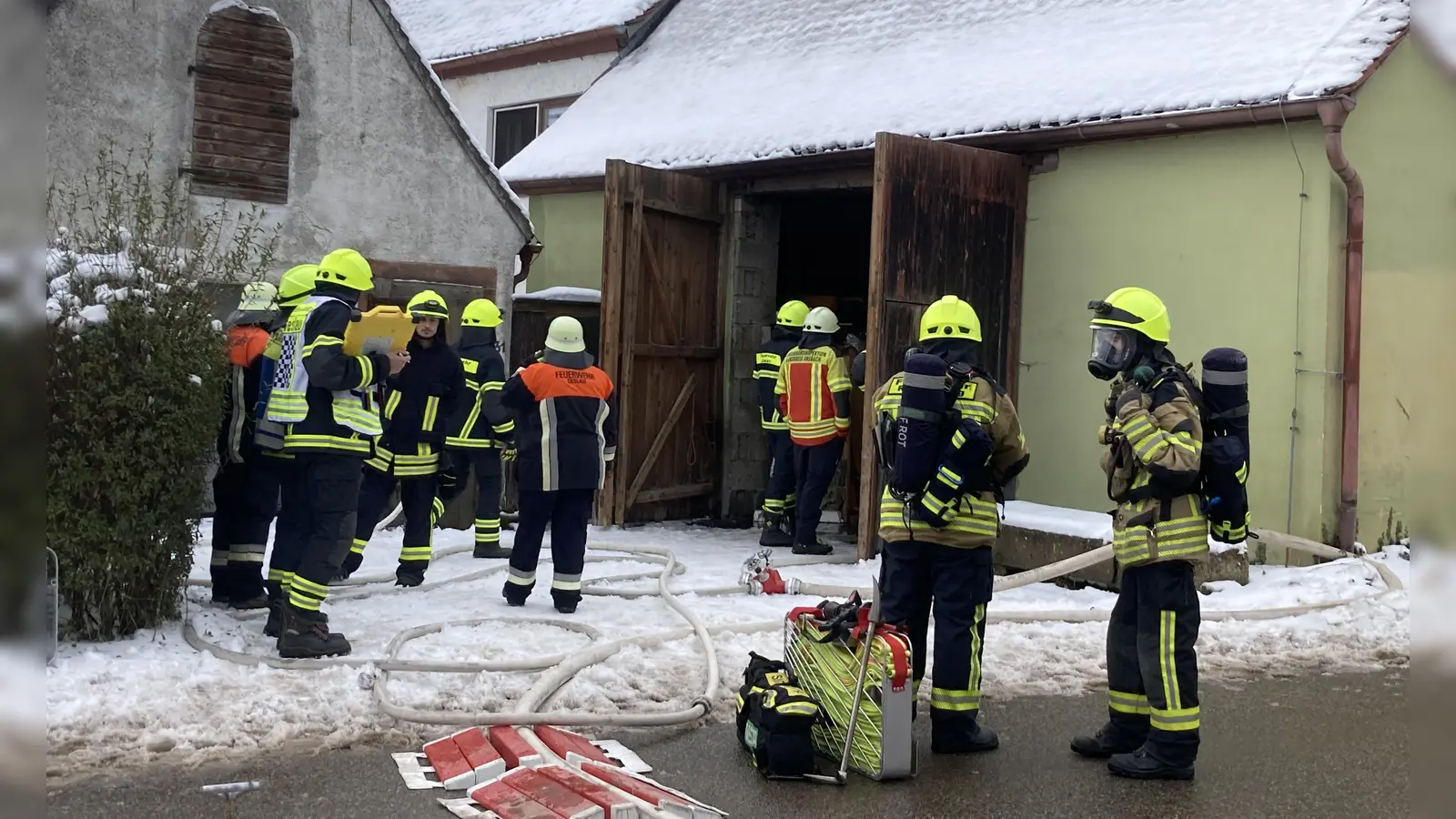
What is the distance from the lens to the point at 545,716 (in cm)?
530

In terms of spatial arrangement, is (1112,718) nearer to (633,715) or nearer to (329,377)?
(633,715)

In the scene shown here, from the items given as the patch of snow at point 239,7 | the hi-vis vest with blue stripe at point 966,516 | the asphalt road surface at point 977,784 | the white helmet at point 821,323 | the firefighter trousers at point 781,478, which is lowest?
the asphalt road surface at point 977,784

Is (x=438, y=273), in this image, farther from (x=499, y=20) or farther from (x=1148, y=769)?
(x=499, y=20)

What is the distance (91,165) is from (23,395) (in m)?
9.24

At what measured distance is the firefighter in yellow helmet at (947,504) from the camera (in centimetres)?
532

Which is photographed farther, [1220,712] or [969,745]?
[1220,712]

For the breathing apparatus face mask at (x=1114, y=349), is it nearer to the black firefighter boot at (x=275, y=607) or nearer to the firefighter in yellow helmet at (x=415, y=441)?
the black firefighter boot at (x=275, y=607)

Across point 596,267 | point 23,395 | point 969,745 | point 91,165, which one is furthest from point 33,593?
point 596,267

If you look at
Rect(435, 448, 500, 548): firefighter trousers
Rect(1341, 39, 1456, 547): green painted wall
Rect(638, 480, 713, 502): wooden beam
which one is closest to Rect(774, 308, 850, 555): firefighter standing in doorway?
Rect(638, 480, 713, 502): wooden beam

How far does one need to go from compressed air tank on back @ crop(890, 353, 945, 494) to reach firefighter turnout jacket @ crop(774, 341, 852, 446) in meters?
5.57

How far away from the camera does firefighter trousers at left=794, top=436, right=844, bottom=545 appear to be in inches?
426

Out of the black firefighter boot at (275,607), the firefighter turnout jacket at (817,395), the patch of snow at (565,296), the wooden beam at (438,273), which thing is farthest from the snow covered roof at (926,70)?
the black firefighter boot at (275,607)

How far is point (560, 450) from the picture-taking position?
7.54 meters

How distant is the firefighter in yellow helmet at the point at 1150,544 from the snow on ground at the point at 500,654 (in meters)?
0.87
